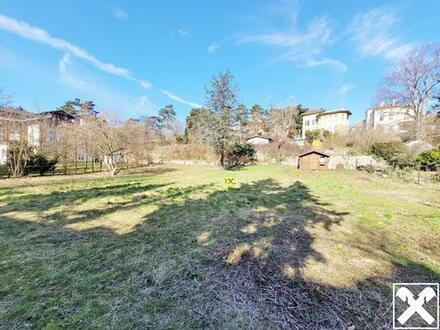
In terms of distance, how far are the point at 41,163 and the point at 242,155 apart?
1709cm

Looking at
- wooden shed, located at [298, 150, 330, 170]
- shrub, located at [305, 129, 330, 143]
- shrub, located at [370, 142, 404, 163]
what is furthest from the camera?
shrub, located at [305, 129, 330, 143]

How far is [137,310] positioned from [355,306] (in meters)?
2.10

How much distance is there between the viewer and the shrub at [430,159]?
1380 centimetres

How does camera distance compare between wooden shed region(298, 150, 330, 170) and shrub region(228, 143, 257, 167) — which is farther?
shrub region(228, 143, 257, 167)

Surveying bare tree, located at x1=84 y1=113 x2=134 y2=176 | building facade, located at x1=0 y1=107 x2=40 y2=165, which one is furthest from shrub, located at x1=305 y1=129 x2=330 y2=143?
building facade, located at x1=0 y1=107 x2=40 y2=165

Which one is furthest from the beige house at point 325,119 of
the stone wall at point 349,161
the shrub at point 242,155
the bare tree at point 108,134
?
the bare tree at point 108,134

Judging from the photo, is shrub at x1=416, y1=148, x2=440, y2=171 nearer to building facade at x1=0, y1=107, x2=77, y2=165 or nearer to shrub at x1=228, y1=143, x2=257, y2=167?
shrub at x1=228, y1=143, x2=257, y2=167

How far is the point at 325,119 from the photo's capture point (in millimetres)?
37531

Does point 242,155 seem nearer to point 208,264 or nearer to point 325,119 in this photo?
point 208,264

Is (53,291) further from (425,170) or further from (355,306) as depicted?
(425,170)

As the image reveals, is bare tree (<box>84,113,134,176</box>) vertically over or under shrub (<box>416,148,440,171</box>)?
over

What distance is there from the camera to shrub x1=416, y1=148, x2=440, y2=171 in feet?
45.3

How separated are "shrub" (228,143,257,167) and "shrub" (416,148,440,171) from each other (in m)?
13.7

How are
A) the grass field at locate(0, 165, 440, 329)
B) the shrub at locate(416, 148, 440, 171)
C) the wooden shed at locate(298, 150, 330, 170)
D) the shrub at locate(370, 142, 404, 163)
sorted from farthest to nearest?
the wooden shed at locate(298, 150, 330, 170)
the shrub at locate(370, 142, 404, 163)
the shrub at locate(416, 148, 440, 171)
the grass field at locate(0, 165, 440, 329)
